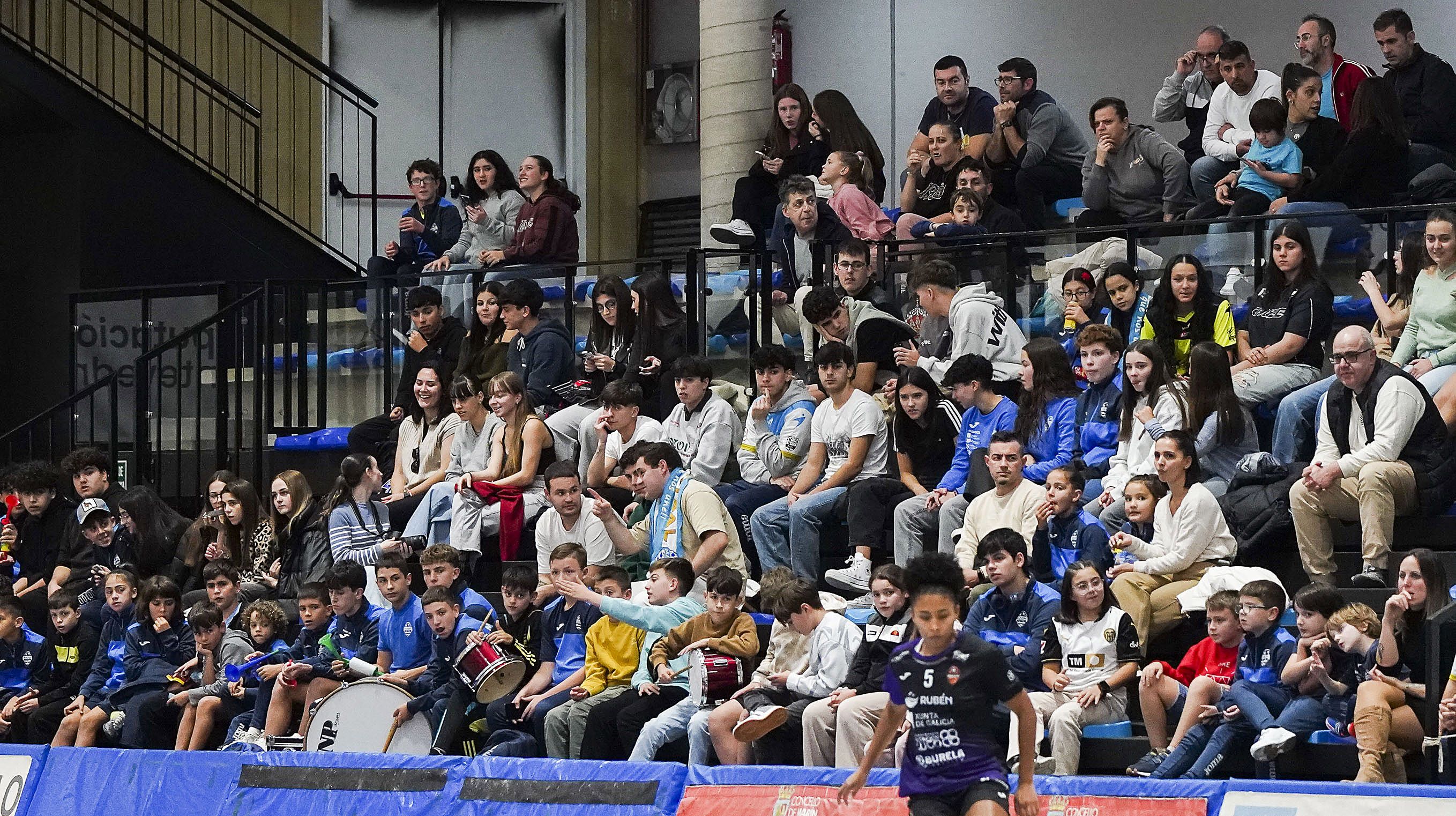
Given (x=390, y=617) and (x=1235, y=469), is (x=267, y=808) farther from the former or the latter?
(x=1235, y=469)

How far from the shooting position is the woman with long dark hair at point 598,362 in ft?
42.7

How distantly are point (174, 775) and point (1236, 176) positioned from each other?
289 inches

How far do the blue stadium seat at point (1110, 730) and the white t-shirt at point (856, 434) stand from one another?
2.49m

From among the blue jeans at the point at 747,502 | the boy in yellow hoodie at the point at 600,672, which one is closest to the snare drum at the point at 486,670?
the boy in yellow hoodie at the point at 600,672

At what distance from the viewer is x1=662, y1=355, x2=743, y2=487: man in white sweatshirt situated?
12305mm

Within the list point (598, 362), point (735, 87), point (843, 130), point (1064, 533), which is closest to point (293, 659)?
point (598, 362)

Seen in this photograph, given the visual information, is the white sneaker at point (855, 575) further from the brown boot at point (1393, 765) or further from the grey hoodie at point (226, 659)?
the grey hoodie at point (226, 659)

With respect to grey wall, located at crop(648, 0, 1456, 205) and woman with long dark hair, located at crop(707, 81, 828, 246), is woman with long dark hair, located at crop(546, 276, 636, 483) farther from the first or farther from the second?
grey wall, located at crop(648, 0, 1456, 205)

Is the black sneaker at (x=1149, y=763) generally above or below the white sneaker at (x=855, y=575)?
below

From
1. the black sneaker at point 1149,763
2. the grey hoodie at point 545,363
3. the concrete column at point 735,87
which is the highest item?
the concrete column at point 735,87

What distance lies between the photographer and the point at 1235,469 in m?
10.6

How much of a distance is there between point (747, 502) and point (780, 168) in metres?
3.30

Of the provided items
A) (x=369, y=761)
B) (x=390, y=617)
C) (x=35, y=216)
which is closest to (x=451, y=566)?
(x=390, y=617)

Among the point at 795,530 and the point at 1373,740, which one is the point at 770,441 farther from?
the point at 1373,740
